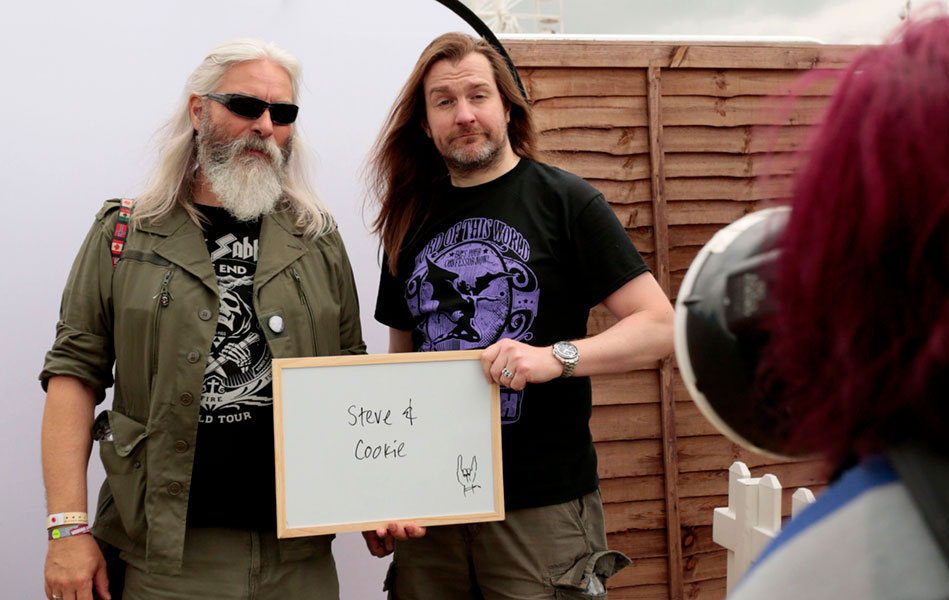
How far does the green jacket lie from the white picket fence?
1445 mm

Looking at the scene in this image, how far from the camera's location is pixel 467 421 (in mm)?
2020

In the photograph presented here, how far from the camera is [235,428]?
205cm

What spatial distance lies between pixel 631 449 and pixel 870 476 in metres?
3.17

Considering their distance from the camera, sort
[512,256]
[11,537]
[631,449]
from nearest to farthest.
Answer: [512,256] < [11,537] < [631,449]

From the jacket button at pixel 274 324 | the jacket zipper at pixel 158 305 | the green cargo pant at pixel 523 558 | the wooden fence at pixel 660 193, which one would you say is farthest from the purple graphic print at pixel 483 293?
the wooden fence at pixel 660 193

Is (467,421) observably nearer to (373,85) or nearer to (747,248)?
(747,248)

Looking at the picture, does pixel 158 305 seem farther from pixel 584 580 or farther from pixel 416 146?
pixel 584 580

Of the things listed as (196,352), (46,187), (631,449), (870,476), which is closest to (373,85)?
(46,187)

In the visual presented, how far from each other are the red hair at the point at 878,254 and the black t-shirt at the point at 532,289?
4.46ft

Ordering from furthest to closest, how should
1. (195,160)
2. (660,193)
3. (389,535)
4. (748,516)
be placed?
(660,193)
(748,516)
(195,160)
(389,535)

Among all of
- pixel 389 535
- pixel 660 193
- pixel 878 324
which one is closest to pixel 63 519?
pixel 389 535

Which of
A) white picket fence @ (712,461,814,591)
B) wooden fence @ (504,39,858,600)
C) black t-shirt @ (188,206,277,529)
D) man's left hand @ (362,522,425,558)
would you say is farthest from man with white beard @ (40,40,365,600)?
wooden fence @ (504,39,858,600)

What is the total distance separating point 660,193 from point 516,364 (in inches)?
85.2

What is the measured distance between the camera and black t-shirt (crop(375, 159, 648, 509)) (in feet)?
6.98
